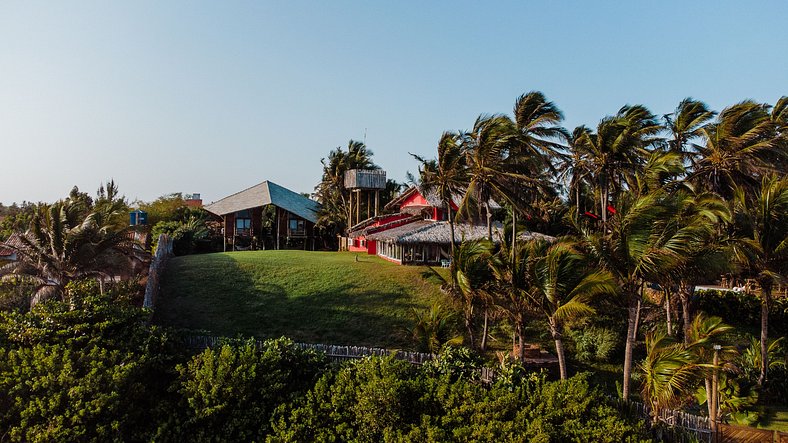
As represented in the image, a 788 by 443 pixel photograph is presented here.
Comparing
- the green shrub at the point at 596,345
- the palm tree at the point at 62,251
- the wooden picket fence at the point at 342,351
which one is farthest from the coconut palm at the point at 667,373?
the palm tree at the point at 62,251

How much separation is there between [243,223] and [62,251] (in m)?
27.9

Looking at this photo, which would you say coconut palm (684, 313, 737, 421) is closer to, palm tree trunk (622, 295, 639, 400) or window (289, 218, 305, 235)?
palm tree trunk (622, 295, 639, 400)

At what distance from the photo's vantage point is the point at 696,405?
531 inches

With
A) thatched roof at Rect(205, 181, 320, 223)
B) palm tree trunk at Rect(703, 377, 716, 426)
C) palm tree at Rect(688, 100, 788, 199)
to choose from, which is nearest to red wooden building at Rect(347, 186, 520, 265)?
thatched roof at Rect(205, 181, 320, 223)

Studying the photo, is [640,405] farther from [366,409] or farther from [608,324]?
[608,324]

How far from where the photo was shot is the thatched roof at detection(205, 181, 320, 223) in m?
42.5

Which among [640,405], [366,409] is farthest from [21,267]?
[640,405]

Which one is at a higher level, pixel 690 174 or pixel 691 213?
pixel 690 174

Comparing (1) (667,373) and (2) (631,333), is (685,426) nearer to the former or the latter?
(1) (667,373)

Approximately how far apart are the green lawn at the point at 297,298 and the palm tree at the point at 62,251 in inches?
128

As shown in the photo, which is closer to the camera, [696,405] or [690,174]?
[696,405]

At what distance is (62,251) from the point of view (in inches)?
626

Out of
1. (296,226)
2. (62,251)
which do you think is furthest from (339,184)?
(62,251)

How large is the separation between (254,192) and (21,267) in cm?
3056
